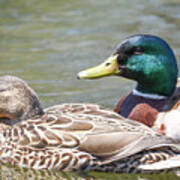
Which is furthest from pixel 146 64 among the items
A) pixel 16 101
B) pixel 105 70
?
pixel 16 101

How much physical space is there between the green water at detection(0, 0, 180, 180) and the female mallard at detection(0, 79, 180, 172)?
2523 mm

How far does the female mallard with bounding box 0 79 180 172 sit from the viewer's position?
6395mm

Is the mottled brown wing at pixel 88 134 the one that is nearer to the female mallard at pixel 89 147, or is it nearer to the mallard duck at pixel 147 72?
the female mallard at pixel 89 147

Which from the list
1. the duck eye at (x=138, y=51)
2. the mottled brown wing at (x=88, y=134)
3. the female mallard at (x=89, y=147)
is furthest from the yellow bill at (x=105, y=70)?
the female mallard at (x=89, y=147)

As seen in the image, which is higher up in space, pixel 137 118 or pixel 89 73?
pixel 89 73

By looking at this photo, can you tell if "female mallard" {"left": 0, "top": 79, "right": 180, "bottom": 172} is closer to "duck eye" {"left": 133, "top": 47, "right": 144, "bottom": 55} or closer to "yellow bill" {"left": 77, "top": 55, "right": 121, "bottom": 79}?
"yellow bill" {"left": 77, "top": 55, "right": 121, "bottom": 79}

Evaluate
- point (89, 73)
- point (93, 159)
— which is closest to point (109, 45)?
point (89, 73)

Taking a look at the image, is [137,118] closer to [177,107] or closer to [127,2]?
[177,107]

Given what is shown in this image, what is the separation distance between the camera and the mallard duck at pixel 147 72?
7199 mm

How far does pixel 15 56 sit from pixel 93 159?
5626 mm

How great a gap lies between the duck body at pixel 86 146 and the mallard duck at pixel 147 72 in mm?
628

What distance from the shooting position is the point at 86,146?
6.41m

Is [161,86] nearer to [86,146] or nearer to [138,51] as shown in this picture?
[138,51]

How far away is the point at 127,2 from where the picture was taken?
15305mm
